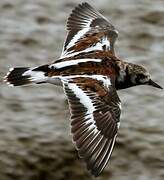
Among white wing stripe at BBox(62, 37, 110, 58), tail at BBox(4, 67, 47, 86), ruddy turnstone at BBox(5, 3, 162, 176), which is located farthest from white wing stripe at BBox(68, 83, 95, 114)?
white wing stripe at BBox(62, 37, 110, 58)

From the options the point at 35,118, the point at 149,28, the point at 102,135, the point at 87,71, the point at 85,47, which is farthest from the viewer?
the point at 149,28

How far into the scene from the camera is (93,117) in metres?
4.97

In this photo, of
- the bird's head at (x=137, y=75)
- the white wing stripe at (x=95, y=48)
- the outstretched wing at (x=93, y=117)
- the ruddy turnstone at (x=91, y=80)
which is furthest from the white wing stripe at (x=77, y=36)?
the outstretched wing at (x=93, y=117)

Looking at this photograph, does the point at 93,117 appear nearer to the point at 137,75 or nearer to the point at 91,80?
the point at 91,80

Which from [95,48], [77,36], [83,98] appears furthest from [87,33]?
[83,98]

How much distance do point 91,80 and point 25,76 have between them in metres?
0.47

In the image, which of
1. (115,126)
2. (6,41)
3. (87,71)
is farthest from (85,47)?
Result: (6,41)

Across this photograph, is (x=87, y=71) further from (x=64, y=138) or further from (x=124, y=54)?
(x=124, y=54)

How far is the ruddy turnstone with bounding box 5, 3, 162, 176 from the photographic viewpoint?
480cm

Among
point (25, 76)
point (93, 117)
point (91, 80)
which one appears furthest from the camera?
point (25, 76)

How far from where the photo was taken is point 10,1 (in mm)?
7895

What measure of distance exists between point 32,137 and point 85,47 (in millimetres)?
755

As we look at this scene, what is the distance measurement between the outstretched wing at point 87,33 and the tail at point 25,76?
0.38 metres

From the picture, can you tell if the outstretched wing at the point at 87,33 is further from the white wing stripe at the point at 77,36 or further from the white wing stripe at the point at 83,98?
the white wing stripe at the point at 83,98
